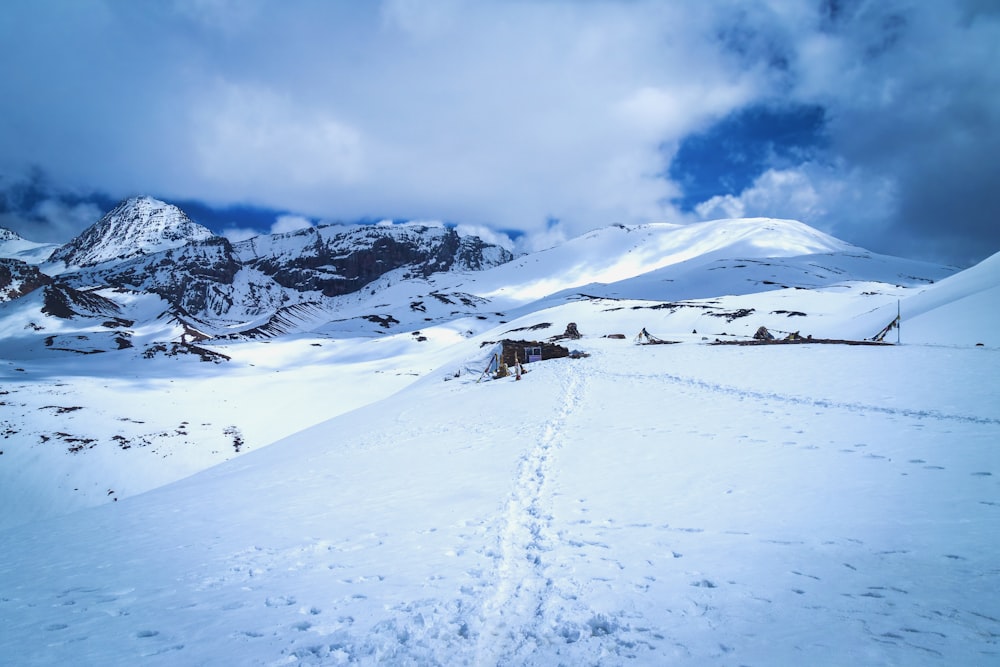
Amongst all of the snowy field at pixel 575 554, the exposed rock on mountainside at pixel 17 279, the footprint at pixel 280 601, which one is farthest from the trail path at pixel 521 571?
the exposed rock on mountainside at pixel 17 279

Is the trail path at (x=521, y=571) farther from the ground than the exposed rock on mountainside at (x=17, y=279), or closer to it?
closer to it

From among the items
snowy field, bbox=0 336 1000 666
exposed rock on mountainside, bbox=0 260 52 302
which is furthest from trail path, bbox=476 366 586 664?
exposed rock on mountainside, bbox=0 260 52 302

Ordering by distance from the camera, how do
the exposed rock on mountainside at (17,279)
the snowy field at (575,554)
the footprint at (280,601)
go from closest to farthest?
the snowy field at (575,554) < the footprint at (280,601) < the exposed rock on mountainside at (17,279)

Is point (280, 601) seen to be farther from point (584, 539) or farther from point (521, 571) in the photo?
point (584, 539)

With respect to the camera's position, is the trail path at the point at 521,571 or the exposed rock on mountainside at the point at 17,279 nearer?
the trail path at the point at 521,571

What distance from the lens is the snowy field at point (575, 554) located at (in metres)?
3.82

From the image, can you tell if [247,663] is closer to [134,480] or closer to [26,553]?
[26,553]

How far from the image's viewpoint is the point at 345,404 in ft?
117

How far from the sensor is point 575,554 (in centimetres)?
545

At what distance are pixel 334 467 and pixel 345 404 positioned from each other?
84.6 feet

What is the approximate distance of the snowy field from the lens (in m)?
3.82

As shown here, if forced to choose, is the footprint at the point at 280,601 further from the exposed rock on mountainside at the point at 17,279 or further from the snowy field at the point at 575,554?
the exposed rock on mountainside at the point at 17,279

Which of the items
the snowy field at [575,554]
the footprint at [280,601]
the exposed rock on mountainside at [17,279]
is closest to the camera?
the snowy field at [575,554]

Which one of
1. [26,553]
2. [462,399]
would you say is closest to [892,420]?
[462,399]
